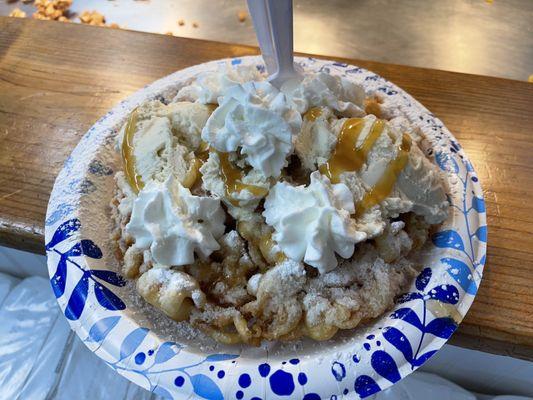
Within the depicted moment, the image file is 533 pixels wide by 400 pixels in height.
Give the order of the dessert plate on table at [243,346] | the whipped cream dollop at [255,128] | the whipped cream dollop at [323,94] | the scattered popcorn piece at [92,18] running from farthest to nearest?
the scattered popcorn piece at [92,18] < the whipped cream dollop at [323,94] < the whipped cream dollop at [255,128] < the dessert plate on table at [243,346]

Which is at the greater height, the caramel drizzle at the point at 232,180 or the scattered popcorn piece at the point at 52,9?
the caramel drizzle at the point at 232,180

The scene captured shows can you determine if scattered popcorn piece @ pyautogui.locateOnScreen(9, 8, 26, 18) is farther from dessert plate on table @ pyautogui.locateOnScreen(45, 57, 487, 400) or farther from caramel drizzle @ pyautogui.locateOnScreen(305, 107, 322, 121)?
caramel drizzle @ pyautogui.locateOnScreen(305, 107, 322, 121)

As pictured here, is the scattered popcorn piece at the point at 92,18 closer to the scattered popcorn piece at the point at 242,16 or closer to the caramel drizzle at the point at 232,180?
the scattered popcorn piece at the point at 242,16

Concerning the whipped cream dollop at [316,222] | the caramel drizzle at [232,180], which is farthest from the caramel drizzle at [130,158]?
the whipped cream dollop at [316,222]

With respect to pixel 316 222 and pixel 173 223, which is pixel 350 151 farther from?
pixel 173 223

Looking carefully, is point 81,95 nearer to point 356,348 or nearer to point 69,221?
point 69,221

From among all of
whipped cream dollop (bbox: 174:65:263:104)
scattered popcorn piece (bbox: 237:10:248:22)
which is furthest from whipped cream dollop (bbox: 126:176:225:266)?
scattered popcorn piece (bbox: 237:10:248:22)

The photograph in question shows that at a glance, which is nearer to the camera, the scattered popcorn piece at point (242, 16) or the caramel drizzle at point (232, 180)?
the caramel drizzle at point (232, 180)
